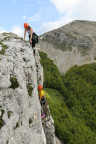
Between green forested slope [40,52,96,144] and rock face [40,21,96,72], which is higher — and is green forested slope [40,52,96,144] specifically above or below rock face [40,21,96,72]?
below

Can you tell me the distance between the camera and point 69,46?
215 ft

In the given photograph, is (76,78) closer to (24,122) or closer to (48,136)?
(48,136)

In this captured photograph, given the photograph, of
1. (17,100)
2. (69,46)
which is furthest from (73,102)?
(69,46)

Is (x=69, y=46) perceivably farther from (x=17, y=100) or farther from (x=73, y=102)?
(x=17, y=100)

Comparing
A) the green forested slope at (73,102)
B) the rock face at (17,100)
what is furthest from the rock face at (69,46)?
the rock face at (17,100)

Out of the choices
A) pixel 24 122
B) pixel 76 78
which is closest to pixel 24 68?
pixel 24 122

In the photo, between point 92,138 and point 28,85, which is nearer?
point 28,85

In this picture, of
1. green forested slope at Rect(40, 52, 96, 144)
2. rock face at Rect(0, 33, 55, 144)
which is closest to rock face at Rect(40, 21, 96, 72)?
green forested slope at Rect(40, 52, 96, 144)

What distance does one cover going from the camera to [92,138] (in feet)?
94.9

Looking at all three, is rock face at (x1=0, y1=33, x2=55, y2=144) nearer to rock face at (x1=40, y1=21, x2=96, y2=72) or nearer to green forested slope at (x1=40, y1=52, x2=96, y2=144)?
green forested slope at (x1=40, y1=52, x2=96, y2=144)

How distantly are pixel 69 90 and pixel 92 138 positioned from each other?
1746 cm

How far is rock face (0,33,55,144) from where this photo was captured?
577 cm

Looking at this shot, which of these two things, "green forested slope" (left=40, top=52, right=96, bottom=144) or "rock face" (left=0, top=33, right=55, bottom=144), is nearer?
"rock face" (left=0, top=33, right=55, bottom=144)

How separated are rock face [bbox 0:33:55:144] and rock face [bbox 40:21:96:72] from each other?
164 feet
